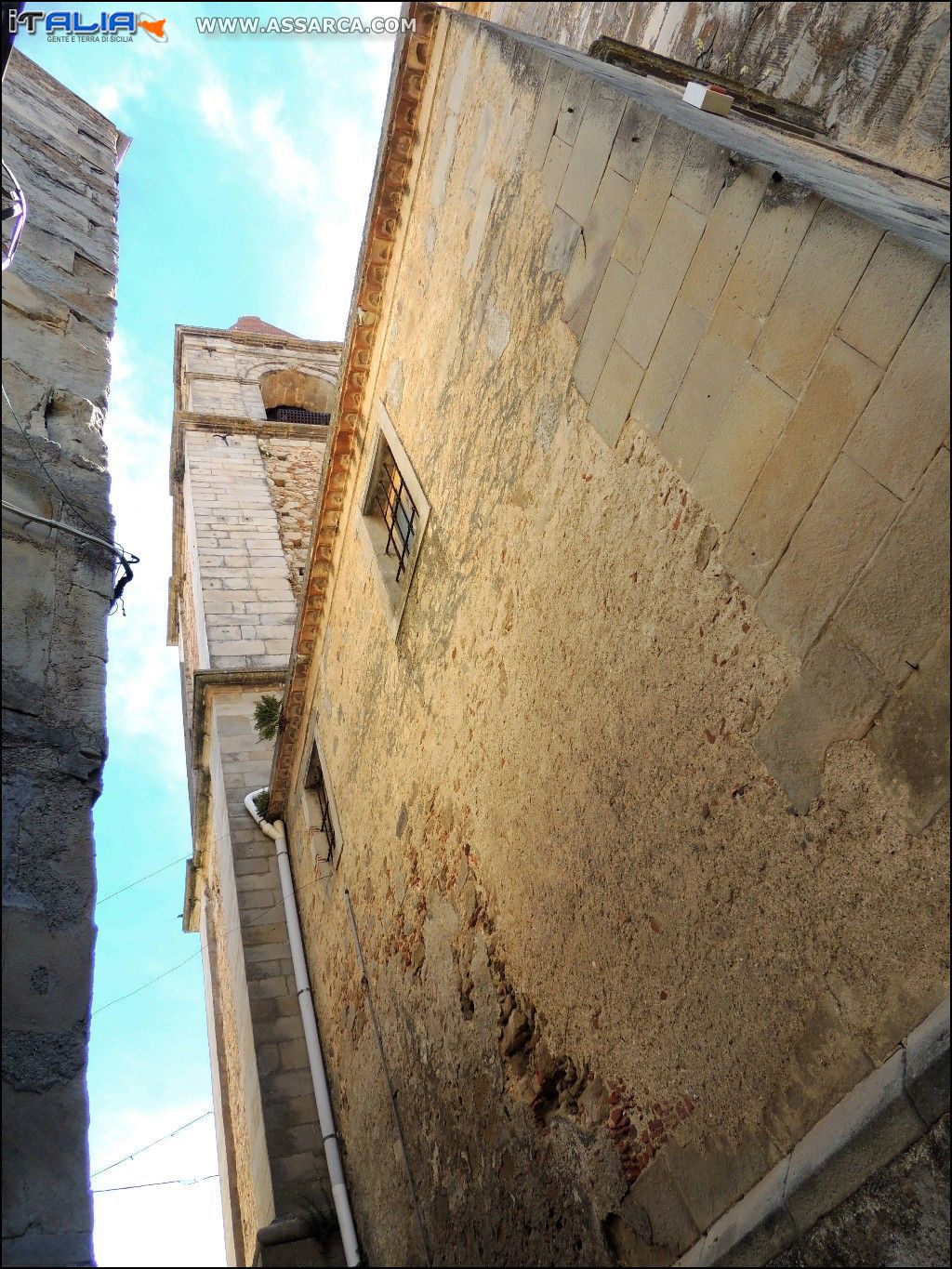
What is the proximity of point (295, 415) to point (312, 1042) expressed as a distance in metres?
15.0

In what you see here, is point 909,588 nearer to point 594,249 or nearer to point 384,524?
point 594,249

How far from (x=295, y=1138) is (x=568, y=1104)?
14.7 feet

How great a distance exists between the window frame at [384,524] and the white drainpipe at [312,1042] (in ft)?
12.4

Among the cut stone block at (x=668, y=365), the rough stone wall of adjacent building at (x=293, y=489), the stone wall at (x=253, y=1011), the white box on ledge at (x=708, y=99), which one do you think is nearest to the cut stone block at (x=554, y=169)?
the white box on ledge at (x=708, y=99)

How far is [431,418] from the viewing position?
18.0 feet

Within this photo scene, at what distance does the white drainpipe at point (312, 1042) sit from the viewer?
5816mm

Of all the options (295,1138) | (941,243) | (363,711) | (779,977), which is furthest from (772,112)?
(295,1138)

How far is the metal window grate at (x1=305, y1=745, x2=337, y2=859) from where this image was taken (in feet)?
25.2

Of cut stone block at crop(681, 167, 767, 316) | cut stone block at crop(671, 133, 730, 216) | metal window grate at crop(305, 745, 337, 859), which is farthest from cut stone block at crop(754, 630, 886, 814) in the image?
metal window grate at crop(305, 745, 337, 859)

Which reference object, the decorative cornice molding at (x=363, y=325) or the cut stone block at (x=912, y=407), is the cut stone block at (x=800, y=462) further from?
the decorative cornice molding at (x=363, y=325)

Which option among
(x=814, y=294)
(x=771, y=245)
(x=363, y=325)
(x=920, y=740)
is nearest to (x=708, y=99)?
(x=771, y=245)

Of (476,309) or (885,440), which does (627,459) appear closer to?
(885,440)

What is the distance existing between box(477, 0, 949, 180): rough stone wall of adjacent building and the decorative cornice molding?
7.19 ft

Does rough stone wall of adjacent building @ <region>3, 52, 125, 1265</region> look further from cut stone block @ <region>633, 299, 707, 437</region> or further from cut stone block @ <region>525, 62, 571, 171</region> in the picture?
cut stone block @ <region>525, 62, 571, 171</region>
